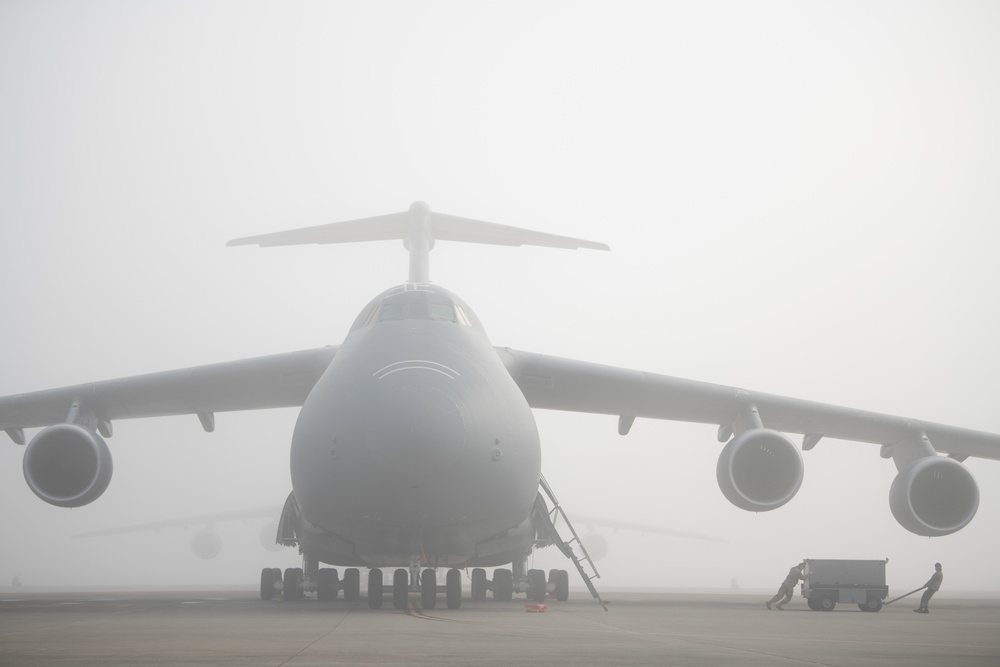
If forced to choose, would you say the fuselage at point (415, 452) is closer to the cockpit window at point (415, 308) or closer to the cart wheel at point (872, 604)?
the cockpit window at point (415, 308)

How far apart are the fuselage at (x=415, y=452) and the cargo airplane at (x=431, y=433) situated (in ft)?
0.06

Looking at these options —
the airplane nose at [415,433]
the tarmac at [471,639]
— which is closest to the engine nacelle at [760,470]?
the tarmac at [471,639]

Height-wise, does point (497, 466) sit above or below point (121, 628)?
above

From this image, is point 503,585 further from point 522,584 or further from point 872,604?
point 872,604

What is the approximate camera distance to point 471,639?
636 cm

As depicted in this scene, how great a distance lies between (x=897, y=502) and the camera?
13.3 m

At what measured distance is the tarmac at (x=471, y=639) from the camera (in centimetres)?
513

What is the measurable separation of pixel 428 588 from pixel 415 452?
6.17 ft

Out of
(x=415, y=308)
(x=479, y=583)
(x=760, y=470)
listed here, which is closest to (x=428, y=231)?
(x=415, y=308)

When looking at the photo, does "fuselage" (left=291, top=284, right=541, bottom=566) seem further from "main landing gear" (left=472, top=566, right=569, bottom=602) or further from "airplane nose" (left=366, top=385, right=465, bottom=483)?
"main landing gear" (left=472, top=566, right=569, bottom=602)

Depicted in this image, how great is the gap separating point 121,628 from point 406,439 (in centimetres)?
271

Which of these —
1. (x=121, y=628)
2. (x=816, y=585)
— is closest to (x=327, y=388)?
(x=121, y=628)

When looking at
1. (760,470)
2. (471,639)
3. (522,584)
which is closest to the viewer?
(471,639)

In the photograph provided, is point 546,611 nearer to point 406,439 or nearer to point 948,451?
point 406,439
